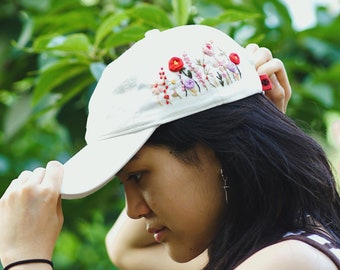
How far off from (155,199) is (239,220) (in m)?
0.18

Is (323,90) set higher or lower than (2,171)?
higher

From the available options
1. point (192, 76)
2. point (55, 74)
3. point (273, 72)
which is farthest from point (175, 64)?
point (55, 74)

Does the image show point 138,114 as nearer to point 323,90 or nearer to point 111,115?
point 111,115

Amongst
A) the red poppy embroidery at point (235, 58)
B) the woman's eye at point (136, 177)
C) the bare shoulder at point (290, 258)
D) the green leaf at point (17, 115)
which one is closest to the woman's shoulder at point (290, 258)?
the bare shoulder at point (290, 258)

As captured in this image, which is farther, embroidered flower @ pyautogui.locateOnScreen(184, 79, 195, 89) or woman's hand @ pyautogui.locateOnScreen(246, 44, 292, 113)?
woman's hand @ pyautogui.locateOnScreen(246, 44, 292, 113)

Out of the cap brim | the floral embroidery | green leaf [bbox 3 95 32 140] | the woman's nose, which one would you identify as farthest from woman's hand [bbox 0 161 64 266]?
green leaf [bbox 3 95 32 140]

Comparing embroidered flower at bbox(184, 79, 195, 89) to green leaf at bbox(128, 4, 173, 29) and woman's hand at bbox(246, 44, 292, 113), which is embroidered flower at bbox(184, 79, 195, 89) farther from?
green leaf at bbox(128, 4, 173, 29)

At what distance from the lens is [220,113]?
168 centimetres

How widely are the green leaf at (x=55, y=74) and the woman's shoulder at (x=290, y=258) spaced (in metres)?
0.78

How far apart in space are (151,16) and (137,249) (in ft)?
2.01

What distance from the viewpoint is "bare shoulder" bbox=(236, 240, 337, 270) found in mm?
1576

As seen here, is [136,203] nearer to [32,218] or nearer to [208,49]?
[32,218]

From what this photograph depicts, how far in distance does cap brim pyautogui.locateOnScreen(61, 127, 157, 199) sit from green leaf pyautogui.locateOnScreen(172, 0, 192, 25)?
1.69 feet

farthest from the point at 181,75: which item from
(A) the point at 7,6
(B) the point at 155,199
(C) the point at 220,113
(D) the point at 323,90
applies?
(A) the point at 7,6
